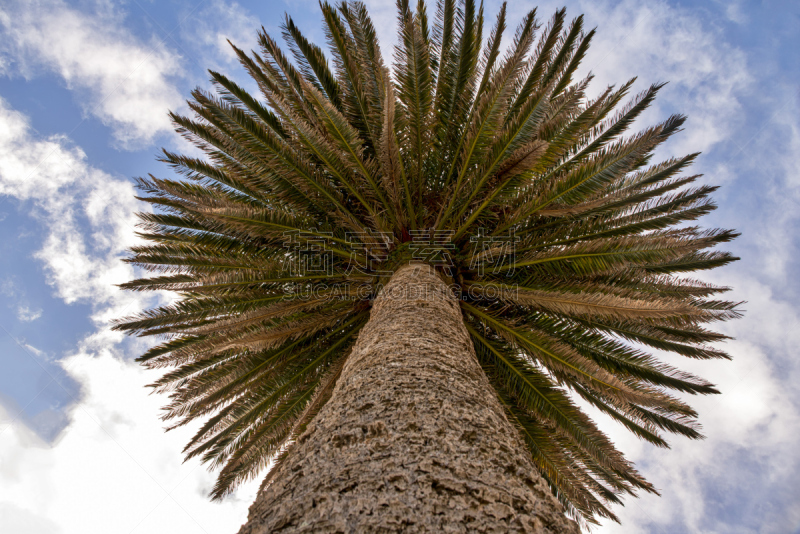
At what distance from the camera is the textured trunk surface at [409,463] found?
46.4 inches

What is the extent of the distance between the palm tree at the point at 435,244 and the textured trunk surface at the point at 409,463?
0.87 metres

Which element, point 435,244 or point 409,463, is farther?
point 435,244

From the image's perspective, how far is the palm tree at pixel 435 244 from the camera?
155 inches

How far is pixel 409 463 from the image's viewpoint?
141 cm

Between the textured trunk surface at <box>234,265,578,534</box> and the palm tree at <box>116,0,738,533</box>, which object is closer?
the textured trunk surface at <box>234,265,578,534</box>

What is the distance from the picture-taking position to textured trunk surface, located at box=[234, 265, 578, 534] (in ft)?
3.86

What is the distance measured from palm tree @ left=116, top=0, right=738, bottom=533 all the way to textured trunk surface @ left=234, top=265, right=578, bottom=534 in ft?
2.85

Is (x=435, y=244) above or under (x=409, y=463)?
above

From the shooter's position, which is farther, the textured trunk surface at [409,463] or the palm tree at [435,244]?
the palm tree at [435,244]

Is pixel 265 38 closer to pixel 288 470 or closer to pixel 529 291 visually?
pixel 529 291

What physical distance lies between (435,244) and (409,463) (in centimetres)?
339

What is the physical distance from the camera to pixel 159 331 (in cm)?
474

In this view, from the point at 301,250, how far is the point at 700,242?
4.30m

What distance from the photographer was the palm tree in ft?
12.9
